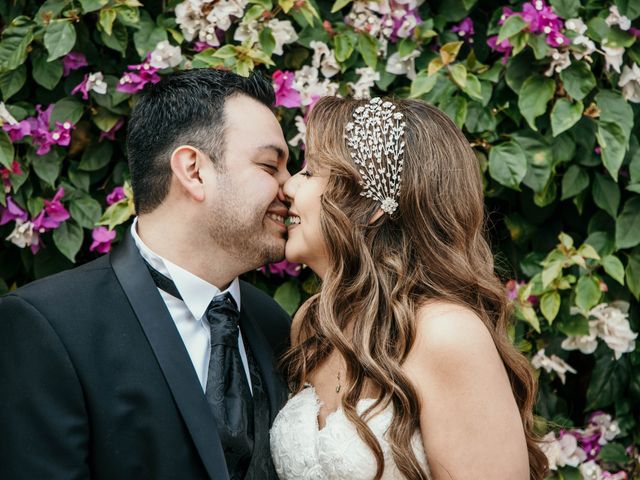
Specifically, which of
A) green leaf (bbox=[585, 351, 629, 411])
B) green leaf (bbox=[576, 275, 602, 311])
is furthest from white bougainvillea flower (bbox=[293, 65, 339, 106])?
green leaf (bbox=[585, 351, 629, 411])

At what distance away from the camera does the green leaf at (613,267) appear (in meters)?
3.25

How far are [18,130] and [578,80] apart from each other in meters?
1.99

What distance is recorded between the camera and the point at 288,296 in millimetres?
3498

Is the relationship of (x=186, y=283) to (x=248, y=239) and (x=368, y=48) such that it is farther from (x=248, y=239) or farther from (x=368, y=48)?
(x=368, y=48)

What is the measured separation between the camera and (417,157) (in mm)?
2842

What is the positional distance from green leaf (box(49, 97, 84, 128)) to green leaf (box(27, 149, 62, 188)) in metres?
0.11

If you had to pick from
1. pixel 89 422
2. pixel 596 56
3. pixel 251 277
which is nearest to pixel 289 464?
pixel 89 422

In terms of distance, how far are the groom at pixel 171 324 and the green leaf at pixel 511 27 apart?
0.83m

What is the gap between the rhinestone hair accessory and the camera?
2.84m

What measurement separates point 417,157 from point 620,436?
5.05ft

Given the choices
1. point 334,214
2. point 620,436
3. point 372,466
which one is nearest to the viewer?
point 372,466

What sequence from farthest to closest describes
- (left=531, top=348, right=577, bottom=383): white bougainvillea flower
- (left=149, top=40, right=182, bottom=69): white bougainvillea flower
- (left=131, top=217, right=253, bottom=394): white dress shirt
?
1. (left=531, top=348, right=577, bottom=383): white bougainvillea flower
2. (left=149, top=40, right=182, bottom=69): white bougainvillea flower
3. (left=131, top=217, right=253, bottom=394): white dress shirt

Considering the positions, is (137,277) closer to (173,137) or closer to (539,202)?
(173,137)

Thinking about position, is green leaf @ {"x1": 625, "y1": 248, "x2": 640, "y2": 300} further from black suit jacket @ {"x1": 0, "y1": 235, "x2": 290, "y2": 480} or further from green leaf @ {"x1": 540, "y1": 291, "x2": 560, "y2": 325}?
black suit jacket @ {"x1": 0, "y1": 235, "x2": 290, "y2": 480}
